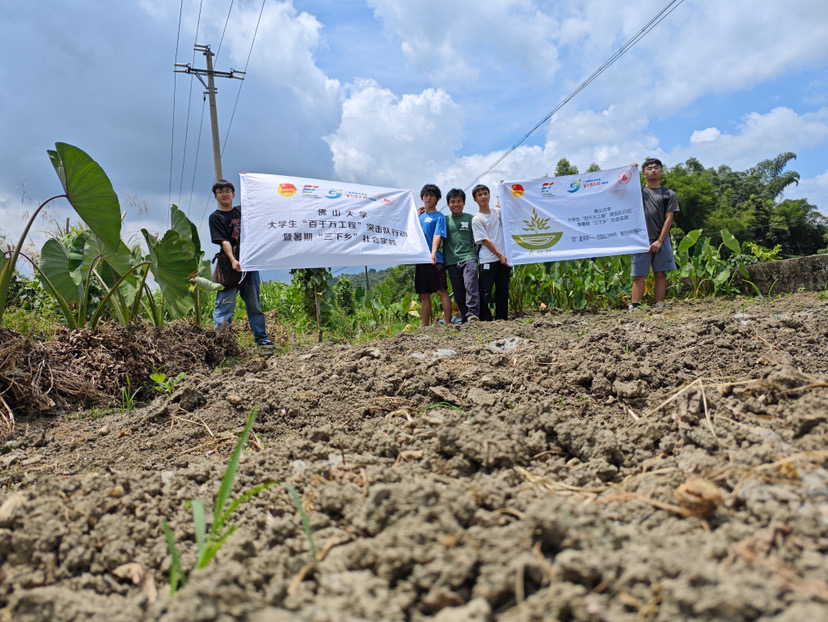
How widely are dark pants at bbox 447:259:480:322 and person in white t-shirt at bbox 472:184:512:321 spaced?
22cm

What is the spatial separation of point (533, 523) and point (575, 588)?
6.6 inches

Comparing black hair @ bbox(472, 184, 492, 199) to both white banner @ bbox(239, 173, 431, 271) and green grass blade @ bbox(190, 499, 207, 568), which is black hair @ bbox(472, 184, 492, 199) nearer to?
white banner @ bbox(239, 173, 431, 271)

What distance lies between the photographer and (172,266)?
4.29 meters

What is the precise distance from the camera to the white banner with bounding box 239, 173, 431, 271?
526cm

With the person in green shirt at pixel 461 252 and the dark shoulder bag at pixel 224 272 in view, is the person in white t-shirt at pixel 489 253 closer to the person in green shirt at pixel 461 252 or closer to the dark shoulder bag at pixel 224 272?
the person in green shirt at pixel 461 252

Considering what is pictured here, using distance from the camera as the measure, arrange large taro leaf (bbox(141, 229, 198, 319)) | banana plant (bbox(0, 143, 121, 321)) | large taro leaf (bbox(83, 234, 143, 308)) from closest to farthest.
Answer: banana plant (bbox(0, 143, 121, 321)) < large taro leaf (bbox(141, 229, 198, 319)) < large taro leaf (bbox(83, 234, 143, 308))

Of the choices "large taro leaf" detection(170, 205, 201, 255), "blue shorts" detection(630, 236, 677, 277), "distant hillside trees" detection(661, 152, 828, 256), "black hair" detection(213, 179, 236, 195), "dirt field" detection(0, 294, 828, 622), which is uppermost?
"distant hillside trees" detection(661, 152, 828, 256)

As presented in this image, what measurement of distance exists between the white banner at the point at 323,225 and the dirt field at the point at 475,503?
2.97 meters

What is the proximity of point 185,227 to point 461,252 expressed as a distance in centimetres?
297

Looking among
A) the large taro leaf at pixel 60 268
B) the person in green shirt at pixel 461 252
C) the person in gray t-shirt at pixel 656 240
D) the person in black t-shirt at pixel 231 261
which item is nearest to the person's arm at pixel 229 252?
the person in black t-shirt at pixel 231 261

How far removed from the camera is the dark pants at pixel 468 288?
19.5 ft

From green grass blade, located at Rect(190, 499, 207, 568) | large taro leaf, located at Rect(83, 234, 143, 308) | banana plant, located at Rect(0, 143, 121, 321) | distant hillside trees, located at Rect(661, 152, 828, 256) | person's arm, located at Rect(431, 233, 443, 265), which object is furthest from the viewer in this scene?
distant hillside trees, located at Rect(661, 152, 828, 256)

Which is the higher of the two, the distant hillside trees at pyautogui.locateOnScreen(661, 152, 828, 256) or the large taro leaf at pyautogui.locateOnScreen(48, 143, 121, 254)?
the distant hillside trees at pyautogui.locateOnScreen(661, 152, 828, 256)

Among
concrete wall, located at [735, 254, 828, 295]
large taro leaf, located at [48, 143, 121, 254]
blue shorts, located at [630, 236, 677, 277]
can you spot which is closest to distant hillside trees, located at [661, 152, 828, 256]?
concrete wall, located at [735, 254, 828, 295]
